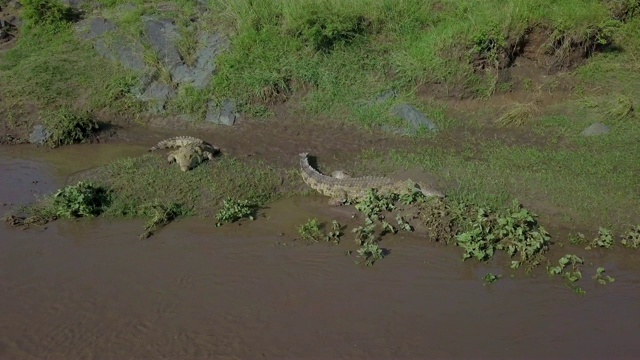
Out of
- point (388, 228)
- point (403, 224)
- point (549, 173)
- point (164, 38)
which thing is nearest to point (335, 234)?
point (388, 228)

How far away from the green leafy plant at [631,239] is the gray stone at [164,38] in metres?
7.78

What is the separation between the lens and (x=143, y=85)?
31.9 feet

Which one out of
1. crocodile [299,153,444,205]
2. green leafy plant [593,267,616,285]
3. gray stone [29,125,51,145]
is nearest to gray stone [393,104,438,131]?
crocodile [299,153,444,205]

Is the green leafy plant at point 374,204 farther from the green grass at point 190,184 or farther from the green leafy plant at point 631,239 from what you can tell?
the green leafy plant at point 631,239

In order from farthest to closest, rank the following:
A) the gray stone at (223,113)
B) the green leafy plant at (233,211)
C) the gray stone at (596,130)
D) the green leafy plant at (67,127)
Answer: the gray stone at (223,113), the green leafy plant at (67,127), the gray stone at (596,130), the green leafy plant at (233,211)

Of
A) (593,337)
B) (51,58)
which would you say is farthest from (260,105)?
(593,337)

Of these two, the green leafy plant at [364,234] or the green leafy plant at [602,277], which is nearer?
the green leafy plant at [602,277]

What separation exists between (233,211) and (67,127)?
3.89 metres

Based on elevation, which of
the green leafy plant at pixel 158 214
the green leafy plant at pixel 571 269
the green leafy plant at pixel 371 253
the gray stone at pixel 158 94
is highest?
the gray stone at pixel 158 94

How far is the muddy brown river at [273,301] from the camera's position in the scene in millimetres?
4809

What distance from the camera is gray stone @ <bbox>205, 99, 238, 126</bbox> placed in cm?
897

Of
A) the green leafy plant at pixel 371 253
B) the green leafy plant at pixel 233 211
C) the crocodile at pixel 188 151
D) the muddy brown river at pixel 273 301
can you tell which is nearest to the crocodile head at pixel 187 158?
the crocodile at pixel 188 151

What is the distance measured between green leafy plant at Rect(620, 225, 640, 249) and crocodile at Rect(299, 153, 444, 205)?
2.09 m

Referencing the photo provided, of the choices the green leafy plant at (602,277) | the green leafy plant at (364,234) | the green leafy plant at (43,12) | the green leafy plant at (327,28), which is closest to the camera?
the green leafy plant at (602,277)
